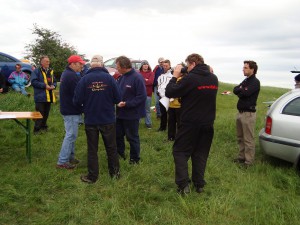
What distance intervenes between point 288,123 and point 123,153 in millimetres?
2852

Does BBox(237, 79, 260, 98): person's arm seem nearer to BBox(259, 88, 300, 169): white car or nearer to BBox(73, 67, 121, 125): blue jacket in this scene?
BBox(259, 88, 300, 169): white car

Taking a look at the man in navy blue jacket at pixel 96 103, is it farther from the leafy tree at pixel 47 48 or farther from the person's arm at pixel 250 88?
the leafy tree at pixel 47 48

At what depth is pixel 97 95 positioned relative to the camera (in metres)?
4.41

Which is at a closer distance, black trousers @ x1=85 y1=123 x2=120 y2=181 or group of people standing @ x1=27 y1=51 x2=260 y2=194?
group of people standing @ x1=27 y1=51 x2=260 y2=194

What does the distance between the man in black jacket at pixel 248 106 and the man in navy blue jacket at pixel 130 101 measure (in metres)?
1.73

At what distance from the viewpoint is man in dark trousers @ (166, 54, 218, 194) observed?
398cm

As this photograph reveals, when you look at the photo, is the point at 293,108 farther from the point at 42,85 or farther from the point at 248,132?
the point at 42,85

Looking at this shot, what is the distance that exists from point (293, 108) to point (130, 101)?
2.67 m

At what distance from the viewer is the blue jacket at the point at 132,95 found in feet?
16.9

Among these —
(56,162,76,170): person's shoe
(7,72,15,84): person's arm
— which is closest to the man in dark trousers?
(56,162,76,170): person's shoe

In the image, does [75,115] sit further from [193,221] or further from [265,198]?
[265,198]

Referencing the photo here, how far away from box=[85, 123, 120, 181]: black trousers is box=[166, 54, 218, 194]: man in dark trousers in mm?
1015

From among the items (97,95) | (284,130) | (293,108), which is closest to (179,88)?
(97,95)

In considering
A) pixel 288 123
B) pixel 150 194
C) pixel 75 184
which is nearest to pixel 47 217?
pixel 75 184
